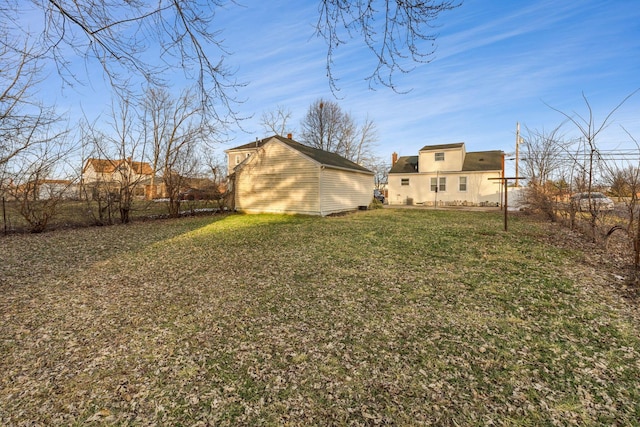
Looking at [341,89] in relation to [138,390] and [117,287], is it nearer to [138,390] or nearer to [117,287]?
[138,390]

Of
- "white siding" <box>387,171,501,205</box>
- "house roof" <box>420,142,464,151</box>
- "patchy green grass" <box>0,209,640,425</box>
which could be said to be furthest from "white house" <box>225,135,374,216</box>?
"house roof" <box>420,142,464,151</box>

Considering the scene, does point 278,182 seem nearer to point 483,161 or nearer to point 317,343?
point 317,343

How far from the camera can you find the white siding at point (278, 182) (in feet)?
47.3

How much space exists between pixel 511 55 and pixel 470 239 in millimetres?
5340

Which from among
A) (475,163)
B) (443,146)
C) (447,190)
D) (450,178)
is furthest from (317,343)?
(475,163)

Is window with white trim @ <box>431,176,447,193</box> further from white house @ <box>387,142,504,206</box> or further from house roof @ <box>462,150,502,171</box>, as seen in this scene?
house roof @ <box>462,150,502,171</box>

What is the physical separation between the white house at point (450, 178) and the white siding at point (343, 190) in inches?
213

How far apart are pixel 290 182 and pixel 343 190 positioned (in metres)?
3.27

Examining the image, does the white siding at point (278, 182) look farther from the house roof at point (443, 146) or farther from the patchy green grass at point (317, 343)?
the house roof at point (443, 146)

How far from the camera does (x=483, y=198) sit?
22109 millimetres

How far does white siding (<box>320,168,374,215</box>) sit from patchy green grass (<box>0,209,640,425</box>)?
8.68 m

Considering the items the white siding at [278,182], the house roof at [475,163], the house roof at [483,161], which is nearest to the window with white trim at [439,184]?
the house roof at [475,163]

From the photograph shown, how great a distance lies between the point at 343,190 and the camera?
16562mm

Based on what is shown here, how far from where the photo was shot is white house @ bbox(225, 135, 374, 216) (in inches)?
566
